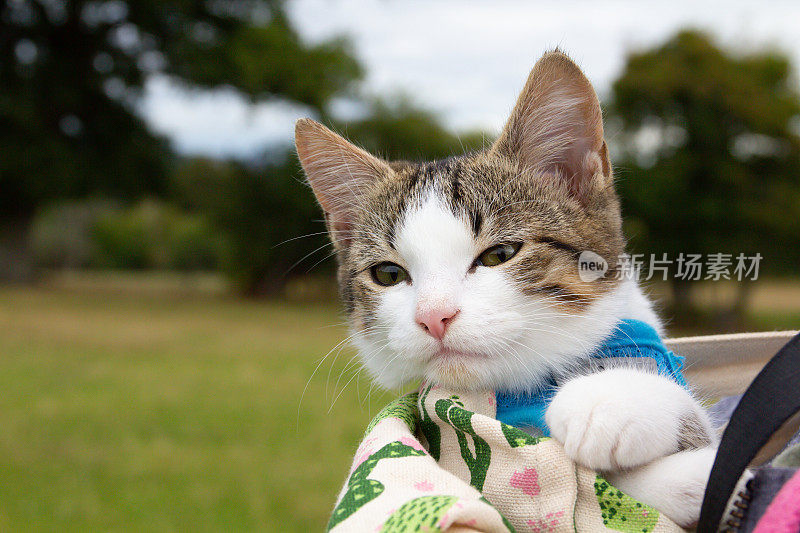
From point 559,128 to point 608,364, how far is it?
1.40ft

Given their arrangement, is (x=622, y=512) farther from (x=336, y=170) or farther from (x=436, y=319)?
(x=336, y=170)

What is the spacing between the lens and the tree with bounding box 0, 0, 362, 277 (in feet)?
35.0

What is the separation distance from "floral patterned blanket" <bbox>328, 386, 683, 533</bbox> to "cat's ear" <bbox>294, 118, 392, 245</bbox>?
2.02 ft

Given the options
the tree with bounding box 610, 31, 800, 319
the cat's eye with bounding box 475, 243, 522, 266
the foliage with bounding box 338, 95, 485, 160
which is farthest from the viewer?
the foliage with bounding box 338, 95, 485, 160

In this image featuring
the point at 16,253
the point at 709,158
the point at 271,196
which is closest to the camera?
the point at 709,158

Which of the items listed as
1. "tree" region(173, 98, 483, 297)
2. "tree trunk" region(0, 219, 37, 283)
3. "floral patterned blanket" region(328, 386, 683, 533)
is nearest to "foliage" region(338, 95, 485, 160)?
"tree" region(173, 98, 483, 297)

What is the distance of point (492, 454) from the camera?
767mm

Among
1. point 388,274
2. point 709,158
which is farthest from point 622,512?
point 709,158

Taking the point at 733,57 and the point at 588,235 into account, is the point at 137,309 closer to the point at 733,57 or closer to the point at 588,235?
the point at 733,57

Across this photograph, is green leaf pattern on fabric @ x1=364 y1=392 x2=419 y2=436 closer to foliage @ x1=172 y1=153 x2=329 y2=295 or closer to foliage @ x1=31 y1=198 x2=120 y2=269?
foliage @ x1=172 y1=153 x2=329 y2=295

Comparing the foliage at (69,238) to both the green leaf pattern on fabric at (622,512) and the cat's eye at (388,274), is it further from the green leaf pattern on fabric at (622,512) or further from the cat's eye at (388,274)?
the green leaf pattern on fabric at (622,512)

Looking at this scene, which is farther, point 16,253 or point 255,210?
point 255,210

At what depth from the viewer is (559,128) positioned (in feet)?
3.60

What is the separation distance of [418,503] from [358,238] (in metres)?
0.65
